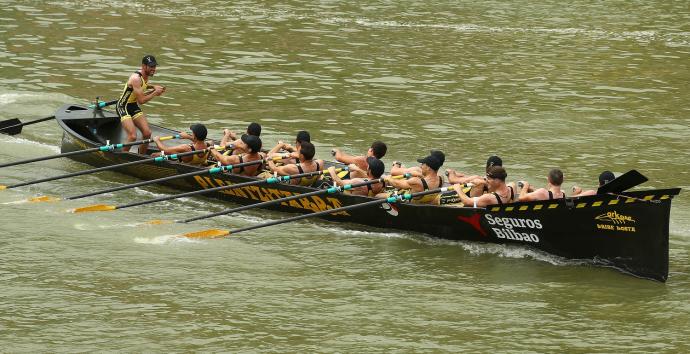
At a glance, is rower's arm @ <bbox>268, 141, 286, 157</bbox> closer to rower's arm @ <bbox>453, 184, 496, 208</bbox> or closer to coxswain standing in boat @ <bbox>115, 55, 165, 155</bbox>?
coxswain standing in boat @ <bbox>115, 55, 165, 155</bbox>

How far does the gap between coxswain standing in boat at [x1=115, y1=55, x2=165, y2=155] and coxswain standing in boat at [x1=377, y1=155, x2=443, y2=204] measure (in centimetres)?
644

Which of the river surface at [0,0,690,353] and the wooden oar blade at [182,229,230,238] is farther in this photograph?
the wooden oar blade at [182,229,230,238]

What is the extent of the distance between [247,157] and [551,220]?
21.1 ft

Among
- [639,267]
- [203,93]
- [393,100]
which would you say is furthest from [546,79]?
[639,267]

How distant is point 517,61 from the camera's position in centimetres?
3716

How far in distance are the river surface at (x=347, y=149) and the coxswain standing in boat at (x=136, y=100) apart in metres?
1.17

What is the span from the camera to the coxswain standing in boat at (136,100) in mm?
24766

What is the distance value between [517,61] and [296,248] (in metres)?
18.5

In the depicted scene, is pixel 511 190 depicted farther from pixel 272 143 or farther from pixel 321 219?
pixel 272 143

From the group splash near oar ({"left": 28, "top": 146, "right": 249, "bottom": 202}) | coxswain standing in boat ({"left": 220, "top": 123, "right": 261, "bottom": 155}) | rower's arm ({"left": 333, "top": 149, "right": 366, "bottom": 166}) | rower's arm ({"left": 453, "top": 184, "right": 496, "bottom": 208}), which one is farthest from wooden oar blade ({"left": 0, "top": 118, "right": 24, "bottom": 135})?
rower's arm ({"left": 453, "top": 184, "right": 496, "bottom": 208})

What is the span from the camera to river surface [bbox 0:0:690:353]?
17.1 m

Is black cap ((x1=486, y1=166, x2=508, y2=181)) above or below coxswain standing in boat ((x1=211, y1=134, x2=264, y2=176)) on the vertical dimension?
above

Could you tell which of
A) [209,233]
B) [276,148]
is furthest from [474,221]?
[276,148]

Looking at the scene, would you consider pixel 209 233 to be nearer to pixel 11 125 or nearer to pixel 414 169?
pixel 414 169
